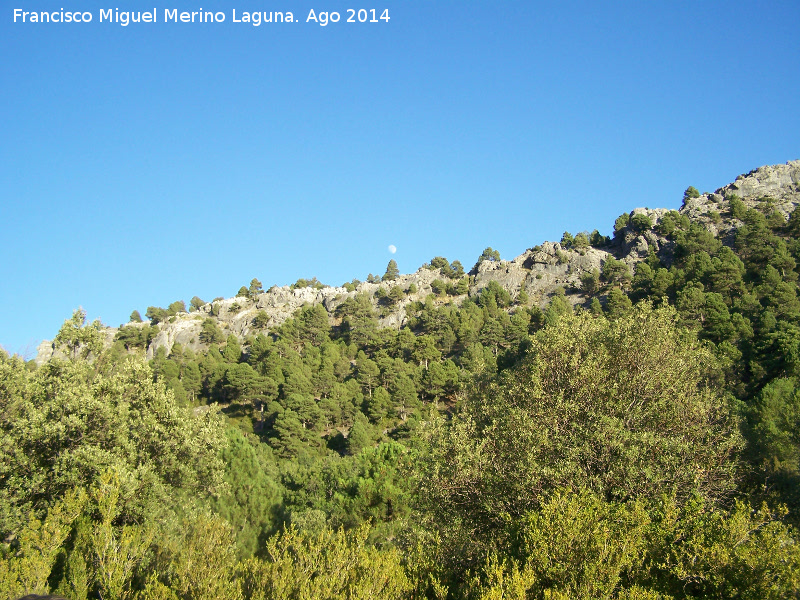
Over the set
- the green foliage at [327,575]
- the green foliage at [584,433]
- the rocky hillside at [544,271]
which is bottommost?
the green foliage at [327,575]

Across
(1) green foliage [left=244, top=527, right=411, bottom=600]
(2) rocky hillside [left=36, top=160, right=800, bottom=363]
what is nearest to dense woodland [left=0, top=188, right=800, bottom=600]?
(1) green foliage [left=244, top=527, right=411, bottom=600]

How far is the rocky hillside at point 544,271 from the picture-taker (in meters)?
118

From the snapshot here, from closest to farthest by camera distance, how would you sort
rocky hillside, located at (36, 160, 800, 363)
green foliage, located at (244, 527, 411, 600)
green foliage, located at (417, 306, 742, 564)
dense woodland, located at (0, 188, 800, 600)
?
1. green foliage, located at (244, 527, 411, 600)
2. dense woodland, located at (0, 188, 800, 600)
3. green foliage, located at (417, 306, 742, 564)
4. rocky hillside, located at (36, 160, 800, 363)

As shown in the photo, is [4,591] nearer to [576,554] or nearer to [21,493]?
[21,493]

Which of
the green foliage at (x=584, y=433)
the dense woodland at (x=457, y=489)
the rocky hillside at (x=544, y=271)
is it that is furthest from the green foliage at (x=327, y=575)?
the rocky hillside at (x=544, y=271)

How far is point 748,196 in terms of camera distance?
428ft

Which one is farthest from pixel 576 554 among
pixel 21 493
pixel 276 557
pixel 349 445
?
pixel 349 445

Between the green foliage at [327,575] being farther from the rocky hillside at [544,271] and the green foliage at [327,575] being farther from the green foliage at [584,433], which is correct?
the rocky hillside at [544,271]

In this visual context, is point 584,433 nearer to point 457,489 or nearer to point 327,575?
point 457,489

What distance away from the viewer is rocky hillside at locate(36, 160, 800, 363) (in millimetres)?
118500

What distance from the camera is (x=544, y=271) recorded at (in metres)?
127

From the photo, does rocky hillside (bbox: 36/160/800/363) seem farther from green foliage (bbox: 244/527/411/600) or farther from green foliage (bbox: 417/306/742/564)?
green foliage (bbox: 244/527/411/600)

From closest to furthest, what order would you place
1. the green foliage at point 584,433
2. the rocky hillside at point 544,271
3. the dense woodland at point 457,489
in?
the dense woodland at point 457,489, the green foliage at point 584,433, the rocky hillside at point 544,271

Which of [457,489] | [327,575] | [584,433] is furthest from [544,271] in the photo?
[327,575]
